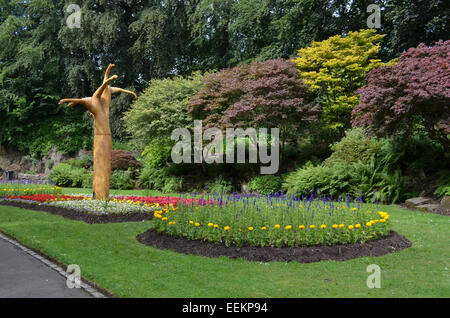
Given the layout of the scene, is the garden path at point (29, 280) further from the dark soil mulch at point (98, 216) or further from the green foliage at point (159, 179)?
the green foliage at point (159, 179)

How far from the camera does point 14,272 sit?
5.15m

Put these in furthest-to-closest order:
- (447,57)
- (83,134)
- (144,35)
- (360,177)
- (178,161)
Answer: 1. (83,134)
2. (144,35)
3. (178,161)
4. (360,177)
5. (447,57)

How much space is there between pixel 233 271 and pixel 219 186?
11.2m

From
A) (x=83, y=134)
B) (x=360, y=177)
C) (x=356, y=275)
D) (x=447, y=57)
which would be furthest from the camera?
(x=83, y=134)

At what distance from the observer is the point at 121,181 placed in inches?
744

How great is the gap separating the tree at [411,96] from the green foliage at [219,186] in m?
6.54

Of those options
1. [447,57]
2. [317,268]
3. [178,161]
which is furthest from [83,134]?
[317,268]

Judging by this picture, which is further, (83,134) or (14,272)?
(83,134)

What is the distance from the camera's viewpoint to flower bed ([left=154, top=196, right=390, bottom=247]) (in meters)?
5.92

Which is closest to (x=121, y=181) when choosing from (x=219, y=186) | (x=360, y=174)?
(x=219, y=186)

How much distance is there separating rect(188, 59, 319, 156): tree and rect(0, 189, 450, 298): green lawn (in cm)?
835

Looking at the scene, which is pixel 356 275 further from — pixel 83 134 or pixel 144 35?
pixel 83 134

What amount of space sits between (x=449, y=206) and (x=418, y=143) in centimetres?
307

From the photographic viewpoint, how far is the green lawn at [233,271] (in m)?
4.24
